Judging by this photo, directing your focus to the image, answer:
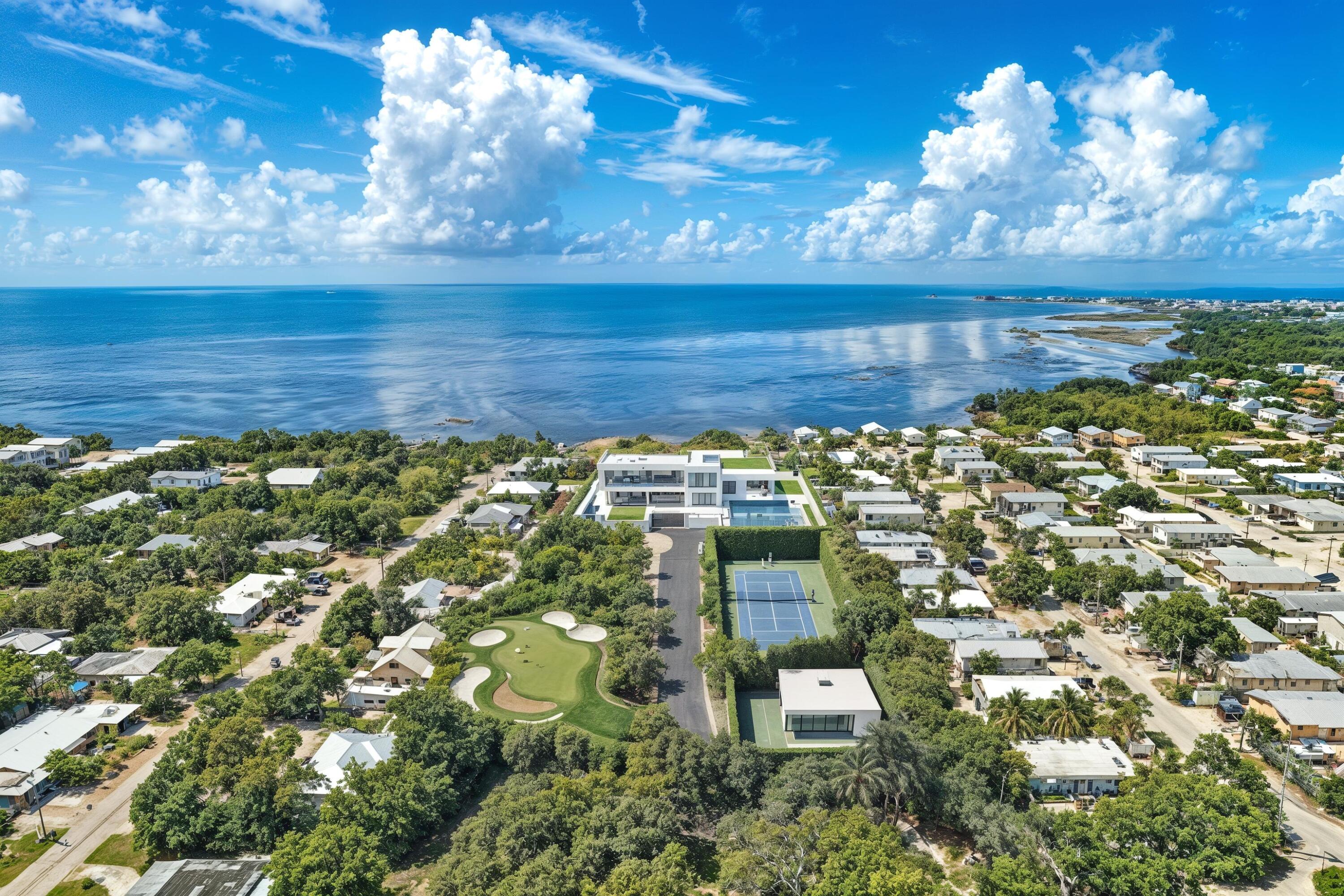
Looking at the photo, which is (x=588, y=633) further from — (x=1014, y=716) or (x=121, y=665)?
(x=121, y=665)

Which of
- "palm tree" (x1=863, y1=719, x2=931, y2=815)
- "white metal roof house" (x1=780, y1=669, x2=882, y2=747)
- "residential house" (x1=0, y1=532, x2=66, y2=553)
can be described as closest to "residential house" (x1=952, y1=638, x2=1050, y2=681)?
"white metal roof house" (x1=780, y1=669, x2=882, y2=747)

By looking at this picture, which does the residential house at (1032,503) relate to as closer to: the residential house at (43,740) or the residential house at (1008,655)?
the residential house at (1008,655)

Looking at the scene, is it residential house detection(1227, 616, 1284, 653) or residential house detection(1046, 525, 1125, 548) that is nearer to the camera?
residential house detection(1227, 616, 1284, 653)

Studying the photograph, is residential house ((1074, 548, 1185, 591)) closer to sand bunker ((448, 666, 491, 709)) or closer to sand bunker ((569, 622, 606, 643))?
sand bunker ((569, 622, 606, 643))

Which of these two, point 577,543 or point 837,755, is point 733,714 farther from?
point 577,543

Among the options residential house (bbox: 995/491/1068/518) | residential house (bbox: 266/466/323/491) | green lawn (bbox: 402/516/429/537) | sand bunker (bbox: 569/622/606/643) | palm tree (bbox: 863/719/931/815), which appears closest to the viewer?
palm tree (bbox: 863/719/931/815)

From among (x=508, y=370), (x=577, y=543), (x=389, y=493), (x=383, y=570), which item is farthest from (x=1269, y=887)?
(x=508, y=370)

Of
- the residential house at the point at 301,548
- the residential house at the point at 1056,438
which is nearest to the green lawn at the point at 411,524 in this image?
the residential house at the point at 301,548
